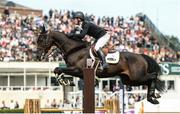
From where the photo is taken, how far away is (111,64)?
13.6 meters

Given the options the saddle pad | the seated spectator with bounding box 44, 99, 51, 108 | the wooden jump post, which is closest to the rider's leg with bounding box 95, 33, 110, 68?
the saddle pad

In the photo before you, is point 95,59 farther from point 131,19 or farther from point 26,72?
point 131,19

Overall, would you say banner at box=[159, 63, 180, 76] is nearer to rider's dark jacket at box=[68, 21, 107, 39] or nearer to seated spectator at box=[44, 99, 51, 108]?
seated spectator at box=[44, 99, 51, 108]

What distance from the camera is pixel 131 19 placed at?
39.3 m

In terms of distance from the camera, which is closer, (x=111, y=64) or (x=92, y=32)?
(x=92, y=32)

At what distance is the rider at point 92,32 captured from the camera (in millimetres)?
13023

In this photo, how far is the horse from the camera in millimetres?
13422

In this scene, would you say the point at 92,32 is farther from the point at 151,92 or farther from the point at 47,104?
the point at 47,104

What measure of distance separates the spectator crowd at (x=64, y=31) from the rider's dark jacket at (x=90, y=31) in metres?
16.9

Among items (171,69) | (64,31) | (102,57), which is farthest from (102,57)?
(64,31)

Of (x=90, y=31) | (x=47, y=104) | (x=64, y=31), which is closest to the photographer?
(x=90, y=31)

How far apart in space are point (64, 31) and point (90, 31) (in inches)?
869

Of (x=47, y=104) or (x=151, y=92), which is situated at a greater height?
(x=151, y=92)

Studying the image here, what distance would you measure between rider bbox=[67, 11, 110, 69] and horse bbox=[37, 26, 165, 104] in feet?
0.69
